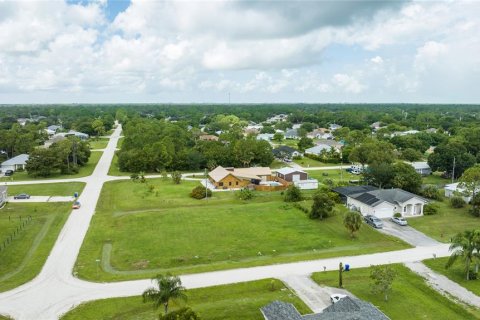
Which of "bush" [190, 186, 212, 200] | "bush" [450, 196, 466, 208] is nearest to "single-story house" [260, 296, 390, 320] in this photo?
"bush" [190, 186, 212, 200]

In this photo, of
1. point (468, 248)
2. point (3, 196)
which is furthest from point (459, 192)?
point (3, 196)

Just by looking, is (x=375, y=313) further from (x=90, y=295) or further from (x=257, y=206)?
Answer: (x=257, y=206)

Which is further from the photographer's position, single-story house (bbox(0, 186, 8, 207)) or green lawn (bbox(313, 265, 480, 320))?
single-story house (bbox(0, 186, 8, 207))

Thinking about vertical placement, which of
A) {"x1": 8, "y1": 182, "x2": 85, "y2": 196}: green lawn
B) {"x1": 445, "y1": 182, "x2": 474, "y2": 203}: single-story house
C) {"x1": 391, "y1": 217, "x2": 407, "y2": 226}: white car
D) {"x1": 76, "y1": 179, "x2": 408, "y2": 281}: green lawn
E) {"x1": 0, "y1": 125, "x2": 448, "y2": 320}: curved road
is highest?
{"x1": 445, "y1": 182, "x2": 474, "y2": 203}: single-story house

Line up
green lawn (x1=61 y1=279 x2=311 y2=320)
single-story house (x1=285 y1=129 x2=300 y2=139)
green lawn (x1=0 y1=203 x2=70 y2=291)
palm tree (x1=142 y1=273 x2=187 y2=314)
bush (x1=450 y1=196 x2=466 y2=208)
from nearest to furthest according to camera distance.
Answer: palm tree (x1=142 y1=273 x2=187 y2=314), green lawn (x1=61 y1=279 x2=311 y2=320), green lawn (x1=0 y1=203 x2=70 y2=291), bush (x1=450 y1=196 x2=466 y2=208), single-story house (x1=285 y1=129 x2=300 y2=139)

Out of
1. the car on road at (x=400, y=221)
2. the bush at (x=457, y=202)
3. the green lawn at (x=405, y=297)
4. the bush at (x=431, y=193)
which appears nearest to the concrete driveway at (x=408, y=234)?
the car on road at (x=400, y=221)

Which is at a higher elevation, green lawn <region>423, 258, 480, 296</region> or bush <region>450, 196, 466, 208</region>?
bush <region>450, 196, 466, 208</region>

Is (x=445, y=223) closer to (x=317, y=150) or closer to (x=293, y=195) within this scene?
(x=293, y=195)

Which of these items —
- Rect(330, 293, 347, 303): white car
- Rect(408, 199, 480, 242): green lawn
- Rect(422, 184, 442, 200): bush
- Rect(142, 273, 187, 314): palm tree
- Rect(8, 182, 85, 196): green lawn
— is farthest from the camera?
Rect(8, 182, 85, 196): green lawn

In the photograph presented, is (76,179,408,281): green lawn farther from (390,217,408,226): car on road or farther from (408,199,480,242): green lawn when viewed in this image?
(408,199,480,242): green lawn
